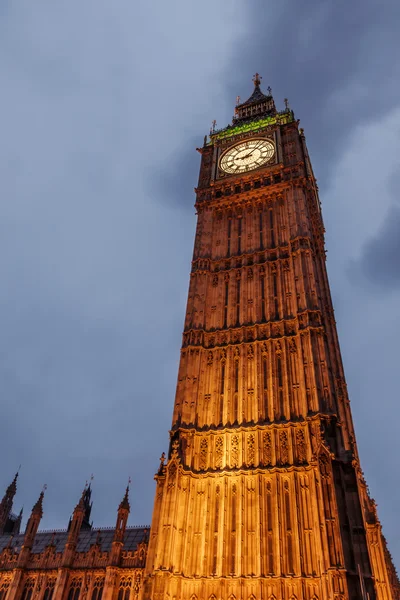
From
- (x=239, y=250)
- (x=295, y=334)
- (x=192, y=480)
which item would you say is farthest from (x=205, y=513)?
(x=239, y=250)

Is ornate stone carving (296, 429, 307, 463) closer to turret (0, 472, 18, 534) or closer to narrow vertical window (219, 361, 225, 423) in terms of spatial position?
narrow vertical window (219, 361, 225, 423)

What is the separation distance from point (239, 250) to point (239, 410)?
1719cm

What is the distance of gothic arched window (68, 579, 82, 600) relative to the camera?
118 feet

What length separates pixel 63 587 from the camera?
35.8 metres

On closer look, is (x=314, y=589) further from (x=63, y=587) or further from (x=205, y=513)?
(x=63, y=587)

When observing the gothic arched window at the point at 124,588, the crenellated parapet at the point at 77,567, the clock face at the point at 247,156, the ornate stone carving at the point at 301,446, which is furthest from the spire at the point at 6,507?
the clock face at the point at 247,156

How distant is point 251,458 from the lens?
31.2m

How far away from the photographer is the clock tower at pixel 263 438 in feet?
→ 86.9

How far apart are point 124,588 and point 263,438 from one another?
15680 millimetres

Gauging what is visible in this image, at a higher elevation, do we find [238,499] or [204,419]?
[204,419]

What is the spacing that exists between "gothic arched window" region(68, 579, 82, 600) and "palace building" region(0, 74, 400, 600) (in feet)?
0.41

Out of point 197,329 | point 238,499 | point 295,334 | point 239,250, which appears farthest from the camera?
point 239,250

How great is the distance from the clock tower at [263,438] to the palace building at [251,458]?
93 millimetres

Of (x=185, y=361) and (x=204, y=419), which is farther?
(x=185, y=361)
